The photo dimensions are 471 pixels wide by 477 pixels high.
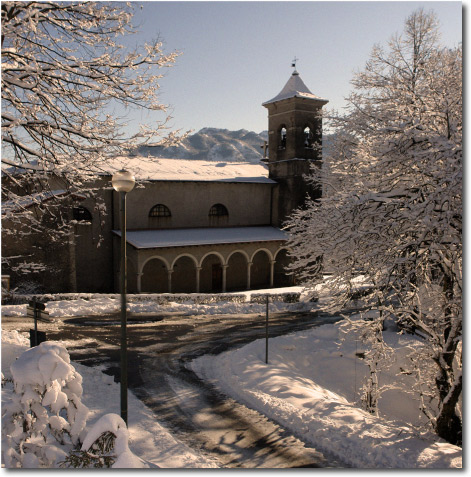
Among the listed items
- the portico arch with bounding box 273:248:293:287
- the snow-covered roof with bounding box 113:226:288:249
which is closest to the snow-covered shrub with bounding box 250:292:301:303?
the snow-covered roof with bounding box 113:226:288:249

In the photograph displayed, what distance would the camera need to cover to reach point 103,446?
544 cm

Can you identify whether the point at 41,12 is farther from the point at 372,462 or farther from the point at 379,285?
the point at 372,462

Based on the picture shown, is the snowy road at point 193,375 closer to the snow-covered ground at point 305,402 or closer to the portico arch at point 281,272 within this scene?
the snow-covered ground at point 305,402

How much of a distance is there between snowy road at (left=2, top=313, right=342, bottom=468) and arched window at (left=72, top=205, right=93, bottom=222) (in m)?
8.72

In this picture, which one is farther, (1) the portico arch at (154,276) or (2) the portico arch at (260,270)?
(2) the portico arch at (260,270)

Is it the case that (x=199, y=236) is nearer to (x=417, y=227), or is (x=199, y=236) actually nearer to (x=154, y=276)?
(x=154, y=276)

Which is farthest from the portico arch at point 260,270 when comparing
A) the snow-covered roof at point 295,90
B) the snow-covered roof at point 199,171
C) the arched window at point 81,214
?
the arched window at point 81,214

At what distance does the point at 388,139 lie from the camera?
9016mm

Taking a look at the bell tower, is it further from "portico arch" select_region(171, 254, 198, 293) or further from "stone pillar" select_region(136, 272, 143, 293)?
"stone pillar" select_region(136, 272, 143, 293)

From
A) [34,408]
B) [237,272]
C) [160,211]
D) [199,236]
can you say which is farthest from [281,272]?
[34,408]

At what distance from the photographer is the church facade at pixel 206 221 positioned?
85.9 ft

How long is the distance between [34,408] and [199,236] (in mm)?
23542

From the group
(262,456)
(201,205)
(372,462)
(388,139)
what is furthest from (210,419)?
(201,205)

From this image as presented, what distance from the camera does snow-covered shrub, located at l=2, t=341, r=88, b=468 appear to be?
17.6 feet
